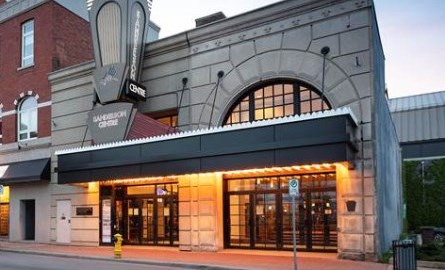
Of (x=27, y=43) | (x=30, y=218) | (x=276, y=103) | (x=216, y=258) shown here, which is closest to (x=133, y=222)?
(x=216, y=258)

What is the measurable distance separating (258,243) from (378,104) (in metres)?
6.80

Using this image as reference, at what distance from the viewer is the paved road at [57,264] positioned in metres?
15.9

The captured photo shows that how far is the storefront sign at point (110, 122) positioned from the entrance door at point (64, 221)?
4.69 metres

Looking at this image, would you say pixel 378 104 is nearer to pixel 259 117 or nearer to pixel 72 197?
pixel 259 117

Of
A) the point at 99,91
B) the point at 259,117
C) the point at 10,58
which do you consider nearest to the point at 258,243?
the point at 259,117

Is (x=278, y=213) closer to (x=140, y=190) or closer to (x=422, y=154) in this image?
(x=140, y=190)

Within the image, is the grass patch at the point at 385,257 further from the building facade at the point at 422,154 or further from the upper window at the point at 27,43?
the upper window at the point at 27,43

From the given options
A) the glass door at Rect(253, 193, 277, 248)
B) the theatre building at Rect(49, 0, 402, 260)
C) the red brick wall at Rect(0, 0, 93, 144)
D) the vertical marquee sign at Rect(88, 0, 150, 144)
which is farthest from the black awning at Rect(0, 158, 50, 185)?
the glass door at Rect(253, 193, 277, 248)

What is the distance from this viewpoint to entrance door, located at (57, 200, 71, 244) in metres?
25.0

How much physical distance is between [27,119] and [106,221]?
818 centimetres

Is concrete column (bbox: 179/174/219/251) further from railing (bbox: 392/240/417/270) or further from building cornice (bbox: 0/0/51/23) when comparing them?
building cornice (bbox: 0/0/51/23)

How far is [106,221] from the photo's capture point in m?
23.6

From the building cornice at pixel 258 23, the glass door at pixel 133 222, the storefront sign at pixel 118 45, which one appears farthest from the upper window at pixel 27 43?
the glass door at pixel 133 222

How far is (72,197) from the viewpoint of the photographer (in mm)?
24906
